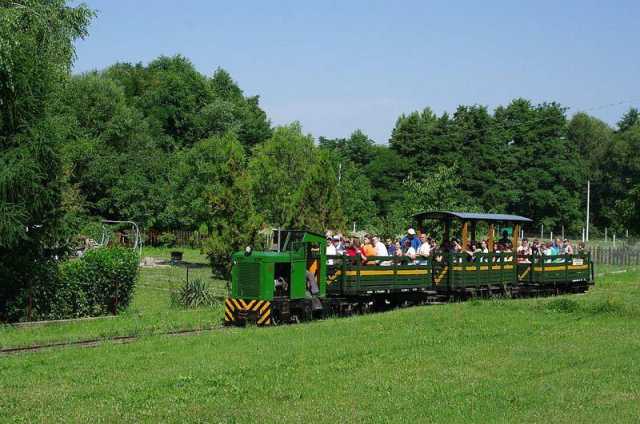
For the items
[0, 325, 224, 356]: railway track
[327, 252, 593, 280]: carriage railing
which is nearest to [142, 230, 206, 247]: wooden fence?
[327, 252, 593, 280]: carriage railing

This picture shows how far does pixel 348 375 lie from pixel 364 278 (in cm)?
1053

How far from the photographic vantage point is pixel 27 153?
21.1 m

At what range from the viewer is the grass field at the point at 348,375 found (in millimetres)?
10539

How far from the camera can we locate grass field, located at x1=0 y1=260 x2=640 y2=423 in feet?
34.6

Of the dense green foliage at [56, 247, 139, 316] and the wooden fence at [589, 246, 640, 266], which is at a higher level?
the wooden fence at [589, 246, 640, 266]

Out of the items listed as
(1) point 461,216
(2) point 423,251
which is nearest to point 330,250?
(2) point 423,251

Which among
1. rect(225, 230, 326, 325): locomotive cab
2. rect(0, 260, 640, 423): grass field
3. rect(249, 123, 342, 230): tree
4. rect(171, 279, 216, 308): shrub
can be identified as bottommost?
rect(0, 260, 640, 423): grass field

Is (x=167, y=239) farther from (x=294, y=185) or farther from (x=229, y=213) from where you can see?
(x=229, y=213)

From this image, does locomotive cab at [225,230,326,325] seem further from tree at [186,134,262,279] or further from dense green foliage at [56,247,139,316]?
tree at [186,134,262,279]

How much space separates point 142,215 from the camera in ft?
214

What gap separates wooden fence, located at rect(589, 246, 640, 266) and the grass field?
37465mm

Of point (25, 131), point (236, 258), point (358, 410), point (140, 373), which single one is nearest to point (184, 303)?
point (236, 258)

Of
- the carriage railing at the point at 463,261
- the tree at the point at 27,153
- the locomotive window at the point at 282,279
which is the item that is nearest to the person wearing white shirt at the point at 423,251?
the carriage railing at the point at 463,261

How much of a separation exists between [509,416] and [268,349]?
6297 millimetres
